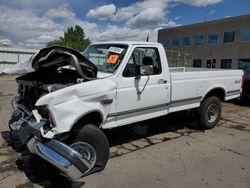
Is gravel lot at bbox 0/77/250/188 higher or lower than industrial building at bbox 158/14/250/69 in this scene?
lower

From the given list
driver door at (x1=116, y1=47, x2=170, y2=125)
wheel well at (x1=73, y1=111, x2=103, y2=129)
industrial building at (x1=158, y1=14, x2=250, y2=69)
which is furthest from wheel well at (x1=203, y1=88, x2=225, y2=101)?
industrial building at (x1=158, y1=14, x2=250, y2=69)

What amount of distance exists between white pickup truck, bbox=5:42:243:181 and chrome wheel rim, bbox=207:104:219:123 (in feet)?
1.19

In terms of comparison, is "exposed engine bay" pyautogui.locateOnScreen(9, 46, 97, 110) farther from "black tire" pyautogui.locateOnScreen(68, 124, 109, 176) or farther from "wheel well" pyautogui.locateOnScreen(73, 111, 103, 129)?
"black tire" pyautogui.locateOnScreen(68, 124, 109, 176)

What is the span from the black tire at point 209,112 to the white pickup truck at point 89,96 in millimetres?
57

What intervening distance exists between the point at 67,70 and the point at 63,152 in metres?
1.82

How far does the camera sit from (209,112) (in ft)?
22.8

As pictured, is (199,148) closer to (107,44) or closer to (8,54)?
(107,44)

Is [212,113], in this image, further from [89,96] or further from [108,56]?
[89,96]

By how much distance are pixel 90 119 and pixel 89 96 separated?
55cm

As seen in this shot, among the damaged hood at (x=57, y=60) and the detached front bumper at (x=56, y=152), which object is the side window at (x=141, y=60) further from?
the detached front bumper at (x=56, y=152)

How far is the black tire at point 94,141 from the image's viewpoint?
396 centimetres

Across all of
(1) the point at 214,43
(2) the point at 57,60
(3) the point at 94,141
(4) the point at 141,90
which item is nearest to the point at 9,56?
(1) the point at 214,43

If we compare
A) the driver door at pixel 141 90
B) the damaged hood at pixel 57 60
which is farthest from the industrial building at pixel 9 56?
the damaged hood at pixel 57 60

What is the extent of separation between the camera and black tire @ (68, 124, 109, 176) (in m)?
3.96
